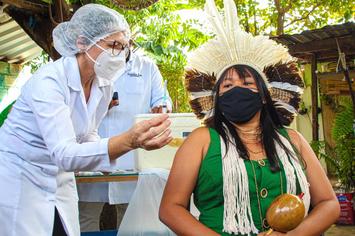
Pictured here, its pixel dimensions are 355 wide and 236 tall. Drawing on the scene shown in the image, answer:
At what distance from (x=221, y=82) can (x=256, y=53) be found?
0.70 ft

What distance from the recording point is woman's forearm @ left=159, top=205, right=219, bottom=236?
1.93 m

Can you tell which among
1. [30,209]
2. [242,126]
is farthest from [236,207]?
[30,209]

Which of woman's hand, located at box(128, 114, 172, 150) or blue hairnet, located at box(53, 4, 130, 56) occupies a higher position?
blue hairnet, located at box(53, 4, 130, 56)

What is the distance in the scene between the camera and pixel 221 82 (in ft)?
7.28

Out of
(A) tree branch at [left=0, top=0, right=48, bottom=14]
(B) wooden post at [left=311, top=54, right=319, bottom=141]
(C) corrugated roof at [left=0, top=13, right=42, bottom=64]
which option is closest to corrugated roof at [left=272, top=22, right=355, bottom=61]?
(B) wooden post at [left=311, top=54, right=319, bottom=141]

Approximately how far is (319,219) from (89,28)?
1304mm

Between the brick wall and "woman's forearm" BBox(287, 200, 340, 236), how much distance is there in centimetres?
726

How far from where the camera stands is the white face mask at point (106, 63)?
2.23 meters

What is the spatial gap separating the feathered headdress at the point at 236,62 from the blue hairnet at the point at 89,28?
1.30 feet

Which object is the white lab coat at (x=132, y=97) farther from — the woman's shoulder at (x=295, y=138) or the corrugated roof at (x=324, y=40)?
the corrugated roof at (x=324, y=40)

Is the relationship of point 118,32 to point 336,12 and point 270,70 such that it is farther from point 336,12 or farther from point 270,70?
point 336,12

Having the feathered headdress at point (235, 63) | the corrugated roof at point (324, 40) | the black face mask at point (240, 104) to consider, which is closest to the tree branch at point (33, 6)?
the corrugated roof at point (324, 40)

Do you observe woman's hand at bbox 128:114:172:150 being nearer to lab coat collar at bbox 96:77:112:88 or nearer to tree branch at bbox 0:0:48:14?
lab coat collar at bbox 96:77:112:88

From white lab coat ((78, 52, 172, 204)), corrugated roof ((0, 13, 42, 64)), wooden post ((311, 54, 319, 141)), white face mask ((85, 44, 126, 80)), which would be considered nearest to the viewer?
white face mask ((85, 44, 126, 80))
